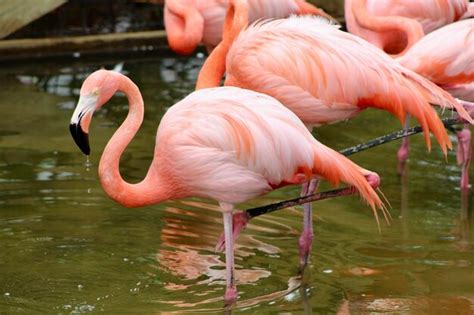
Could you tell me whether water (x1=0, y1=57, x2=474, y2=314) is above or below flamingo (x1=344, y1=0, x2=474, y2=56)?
below

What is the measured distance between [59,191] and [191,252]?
1145mm

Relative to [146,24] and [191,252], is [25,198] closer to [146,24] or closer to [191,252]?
[191,252]

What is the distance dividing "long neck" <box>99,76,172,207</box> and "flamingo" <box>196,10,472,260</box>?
442 millimetres

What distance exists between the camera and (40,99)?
7.97 meters

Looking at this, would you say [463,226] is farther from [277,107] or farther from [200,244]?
[277,107]

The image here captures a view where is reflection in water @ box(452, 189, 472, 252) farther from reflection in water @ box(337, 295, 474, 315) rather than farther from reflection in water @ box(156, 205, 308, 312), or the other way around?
reflection in water @ box(156, 205, 308, 312)

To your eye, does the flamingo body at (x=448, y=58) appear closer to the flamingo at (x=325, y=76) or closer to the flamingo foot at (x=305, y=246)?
the flamingo at (x=325, y=76)

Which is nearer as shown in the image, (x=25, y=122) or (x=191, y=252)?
(x=191, y=252)

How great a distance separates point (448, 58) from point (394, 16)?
88 centimetres

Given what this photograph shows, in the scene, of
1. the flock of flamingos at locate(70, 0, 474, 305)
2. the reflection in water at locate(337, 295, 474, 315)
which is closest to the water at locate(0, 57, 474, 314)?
the reflection in water at locate(337, 295, 474, 315)

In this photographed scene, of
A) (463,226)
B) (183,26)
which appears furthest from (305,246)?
(183,26)

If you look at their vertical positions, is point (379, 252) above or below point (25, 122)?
above

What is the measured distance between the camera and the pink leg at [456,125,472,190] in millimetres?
6293

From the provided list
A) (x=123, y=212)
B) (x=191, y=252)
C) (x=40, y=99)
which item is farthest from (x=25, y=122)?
(x=191, y=252)
